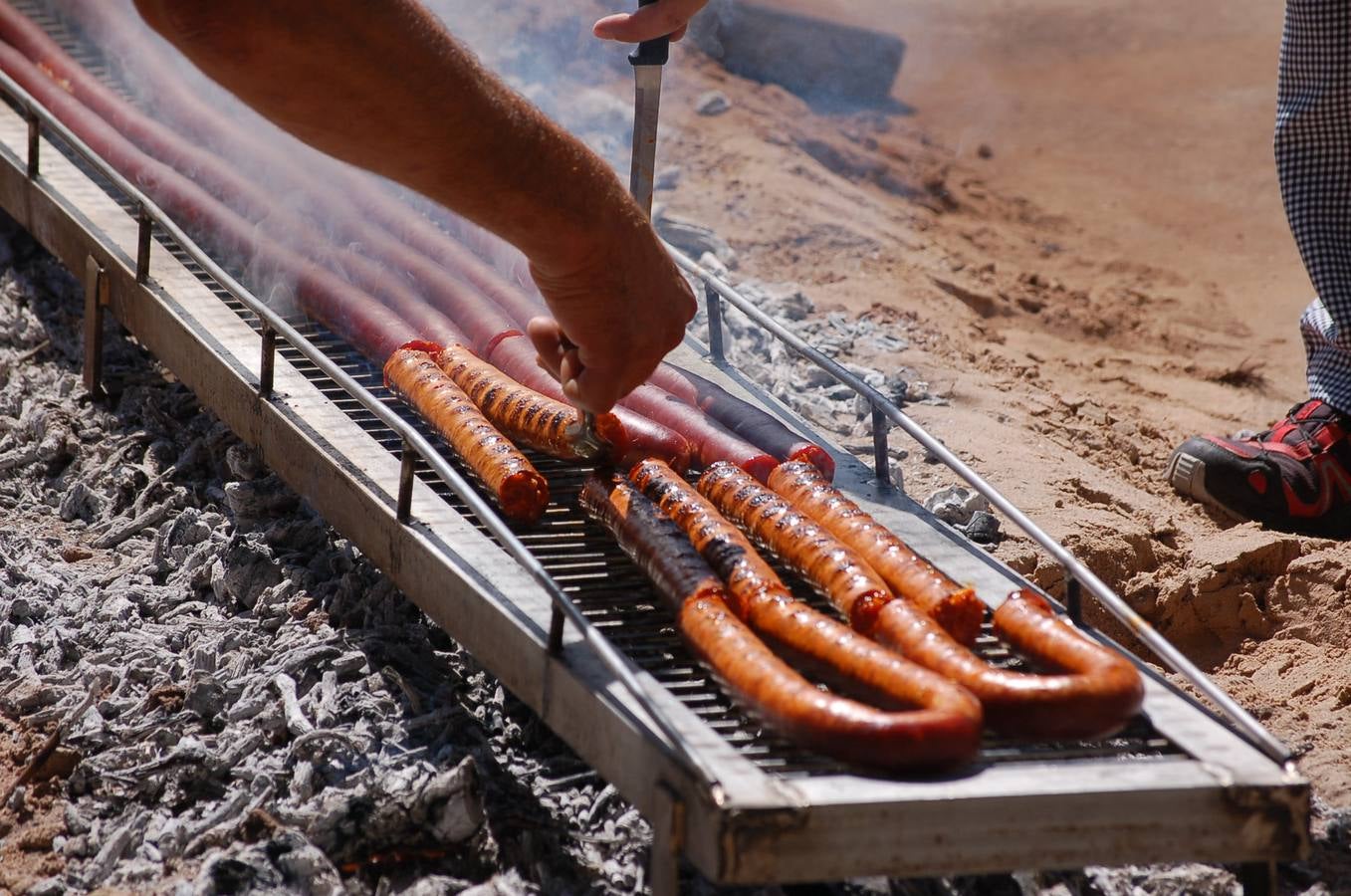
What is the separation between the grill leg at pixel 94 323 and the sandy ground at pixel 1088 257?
11.9ft

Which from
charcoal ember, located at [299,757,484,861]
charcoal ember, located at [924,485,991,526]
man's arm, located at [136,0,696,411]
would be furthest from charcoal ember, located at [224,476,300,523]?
charcoal ember, located at [924,485,991,526]

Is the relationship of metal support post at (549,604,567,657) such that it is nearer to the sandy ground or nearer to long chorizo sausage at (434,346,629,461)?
long chorizo sausage at (434,346,629,461)

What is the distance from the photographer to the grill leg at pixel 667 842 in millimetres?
2898

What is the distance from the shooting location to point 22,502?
5453mm

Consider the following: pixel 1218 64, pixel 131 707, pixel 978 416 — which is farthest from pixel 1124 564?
pixel 1218 64

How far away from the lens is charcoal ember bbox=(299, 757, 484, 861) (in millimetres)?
3555

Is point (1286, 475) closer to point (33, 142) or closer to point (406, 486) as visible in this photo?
point (406, 486)

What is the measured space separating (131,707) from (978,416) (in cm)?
405

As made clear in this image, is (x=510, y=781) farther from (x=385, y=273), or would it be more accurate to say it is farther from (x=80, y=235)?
(x=80, y=235)

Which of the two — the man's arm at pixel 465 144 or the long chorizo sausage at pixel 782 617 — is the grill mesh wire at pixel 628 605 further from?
the man's arm at pixel 465 144

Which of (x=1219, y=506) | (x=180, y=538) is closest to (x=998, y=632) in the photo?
(x=1219, y=506)

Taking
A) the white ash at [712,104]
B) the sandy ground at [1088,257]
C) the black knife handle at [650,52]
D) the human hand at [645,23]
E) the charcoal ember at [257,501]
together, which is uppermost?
the human hand at [645,23]

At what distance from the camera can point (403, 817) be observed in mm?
3578

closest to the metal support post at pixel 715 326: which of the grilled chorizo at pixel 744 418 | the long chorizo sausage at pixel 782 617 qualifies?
the grilled chorizo at pixel 744 418
